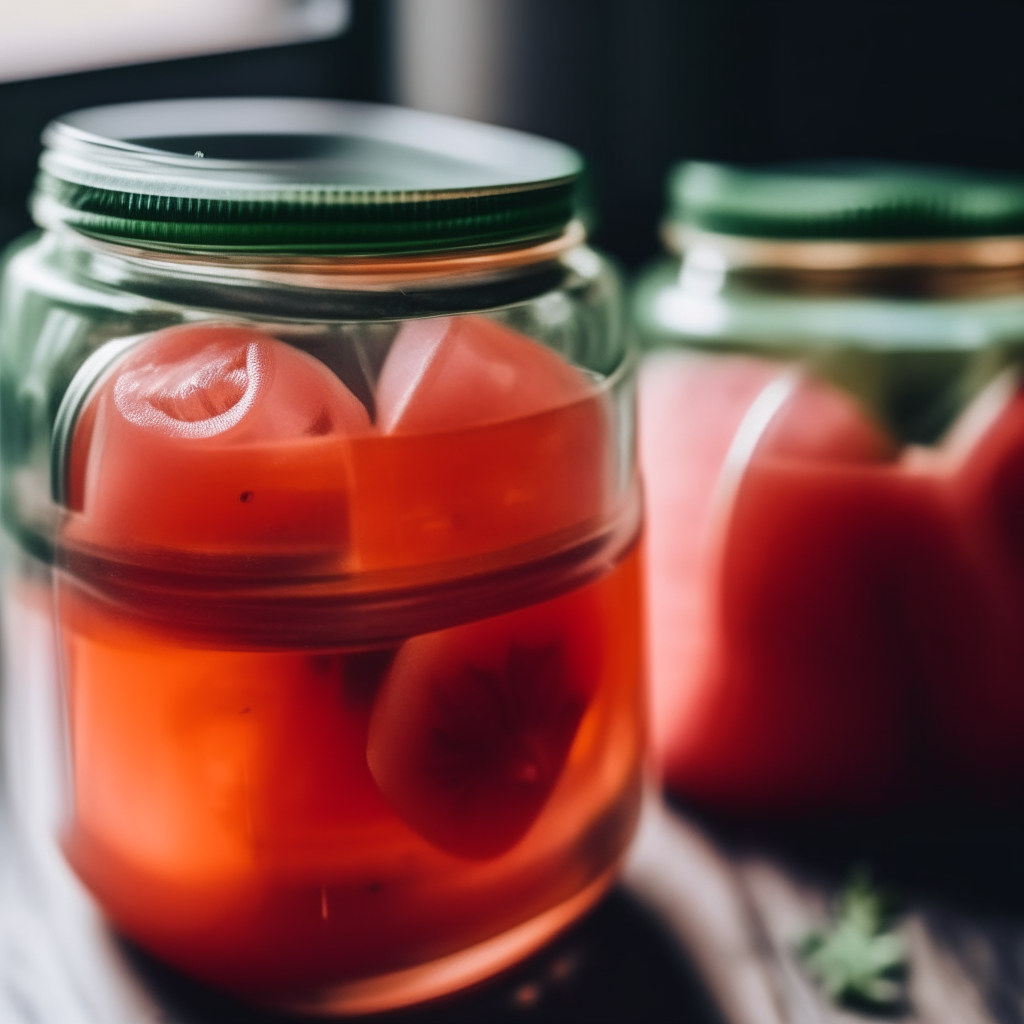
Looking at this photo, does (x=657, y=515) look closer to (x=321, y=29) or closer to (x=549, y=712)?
(x=549, y=712)

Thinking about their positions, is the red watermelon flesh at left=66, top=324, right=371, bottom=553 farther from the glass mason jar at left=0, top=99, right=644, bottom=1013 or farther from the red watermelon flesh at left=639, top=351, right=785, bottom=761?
the red watermelon flesh at left=639, top=351, right=785, bottom=761

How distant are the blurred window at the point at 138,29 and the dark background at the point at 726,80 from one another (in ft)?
0.07

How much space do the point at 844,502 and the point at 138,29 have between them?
44 centimetres

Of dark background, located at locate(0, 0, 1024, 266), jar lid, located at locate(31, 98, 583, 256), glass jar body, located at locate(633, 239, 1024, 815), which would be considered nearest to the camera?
jar lid, located at locate(31, 98, 583, 256)

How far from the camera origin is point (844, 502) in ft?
1.64

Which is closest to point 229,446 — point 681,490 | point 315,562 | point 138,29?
point 315,562

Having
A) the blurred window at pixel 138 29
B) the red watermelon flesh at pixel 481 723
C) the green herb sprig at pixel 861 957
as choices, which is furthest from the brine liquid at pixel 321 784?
the blurred window at pixel 138 29

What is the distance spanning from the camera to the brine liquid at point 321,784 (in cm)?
38

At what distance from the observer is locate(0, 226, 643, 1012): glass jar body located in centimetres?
38

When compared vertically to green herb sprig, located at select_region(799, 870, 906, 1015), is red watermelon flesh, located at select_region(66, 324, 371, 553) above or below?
above

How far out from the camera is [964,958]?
47 cm

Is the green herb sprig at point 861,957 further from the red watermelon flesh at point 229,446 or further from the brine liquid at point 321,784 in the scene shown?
the red watermelon flesh at point 229,446

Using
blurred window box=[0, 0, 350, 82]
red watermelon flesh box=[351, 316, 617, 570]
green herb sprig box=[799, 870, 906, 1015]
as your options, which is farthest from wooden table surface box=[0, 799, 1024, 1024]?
blurred window box=[0, 0, 350, 82]

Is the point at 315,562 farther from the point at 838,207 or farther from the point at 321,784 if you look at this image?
the point at 838,207
